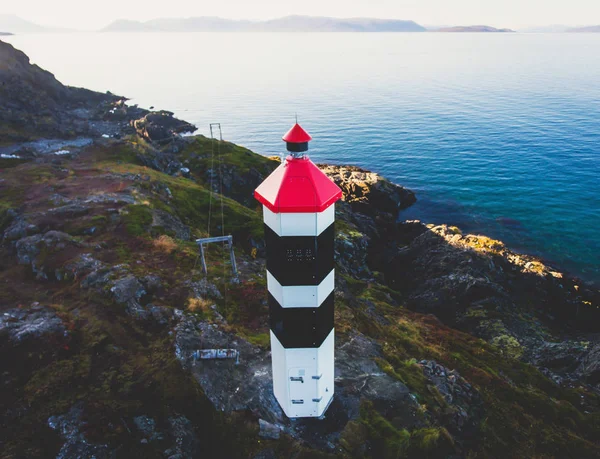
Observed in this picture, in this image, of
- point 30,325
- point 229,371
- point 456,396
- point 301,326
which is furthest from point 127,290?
point 456,396

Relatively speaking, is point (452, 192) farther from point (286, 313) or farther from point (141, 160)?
point (286, 313)

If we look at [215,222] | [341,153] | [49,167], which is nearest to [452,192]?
[341,153]

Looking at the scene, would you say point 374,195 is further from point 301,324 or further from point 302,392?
point 301,324

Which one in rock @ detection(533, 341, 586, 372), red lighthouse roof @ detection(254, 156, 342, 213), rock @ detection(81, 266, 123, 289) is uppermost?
red lighthouse roof @ detection(254, 156, 342, 213)

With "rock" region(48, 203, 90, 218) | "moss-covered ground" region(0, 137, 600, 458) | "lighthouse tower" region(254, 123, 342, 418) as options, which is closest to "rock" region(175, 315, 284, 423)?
"moss-covered ground" region(0, 137, 600, 458)

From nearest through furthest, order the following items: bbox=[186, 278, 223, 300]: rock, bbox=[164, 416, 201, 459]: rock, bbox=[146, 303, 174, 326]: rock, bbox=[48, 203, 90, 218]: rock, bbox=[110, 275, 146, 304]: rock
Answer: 1. bbox=[164, 416, 201, 459]: rock
2. bbox=[146, 303, 174, 326]: rock
3. bbox=[110, 275, 146, 304]: rock
4. bbox=[186, 278, 223, 300]: rock
5. bbox=[48, 203, 90, 218]: rock

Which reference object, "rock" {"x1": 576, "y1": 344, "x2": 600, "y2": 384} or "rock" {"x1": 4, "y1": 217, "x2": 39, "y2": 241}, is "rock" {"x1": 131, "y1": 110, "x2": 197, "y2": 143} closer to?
"rock" {"x1": 4, "y1": 217, "x2": 39, "y2": 241}

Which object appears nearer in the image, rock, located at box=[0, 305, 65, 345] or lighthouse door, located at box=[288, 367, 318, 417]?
→ lighthouse door, located at box=[288, 367, 318, 417]
